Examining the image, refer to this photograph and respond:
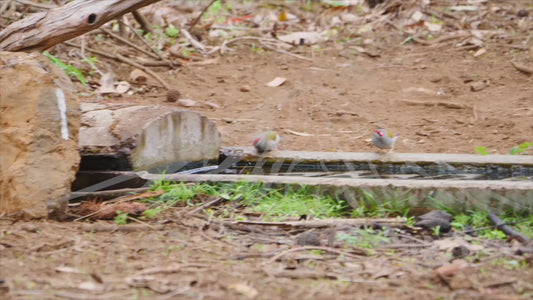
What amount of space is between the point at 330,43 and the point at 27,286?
8371 mm

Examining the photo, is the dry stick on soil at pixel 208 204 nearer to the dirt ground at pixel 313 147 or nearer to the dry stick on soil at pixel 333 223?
the dirt ground at pixel 313 147

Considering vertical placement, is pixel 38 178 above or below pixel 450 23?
below

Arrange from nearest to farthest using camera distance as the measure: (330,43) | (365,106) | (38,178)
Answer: (38,178) → (365,106) → (330,43)

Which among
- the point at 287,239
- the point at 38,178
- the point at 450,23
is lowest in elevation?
the point at 287,239

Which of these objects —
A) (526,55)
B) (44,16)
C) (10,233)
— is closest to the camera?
(10,233)

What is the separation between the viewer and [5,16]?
336 inches

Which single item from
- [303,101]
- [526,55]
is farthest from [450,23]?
[303,101]

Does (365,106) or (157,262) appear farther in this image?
(365,106)

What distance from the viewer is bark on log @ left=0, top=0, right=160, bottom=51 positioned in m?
4.86

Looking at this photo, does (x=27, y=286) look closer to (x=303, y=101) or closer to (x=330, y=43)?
(x=303, y=101)

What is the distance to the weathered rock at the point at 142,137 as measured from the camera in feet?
16.5

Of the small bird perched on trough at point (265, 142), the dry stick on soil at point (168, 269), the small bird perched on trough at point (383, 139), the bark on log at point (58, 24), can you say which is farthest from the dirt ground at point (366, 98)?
the dry stick on soil at point (168, 269)

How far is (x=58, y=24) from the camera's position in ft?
15.9

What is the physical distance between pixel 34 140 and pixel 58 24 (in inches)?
41.9
